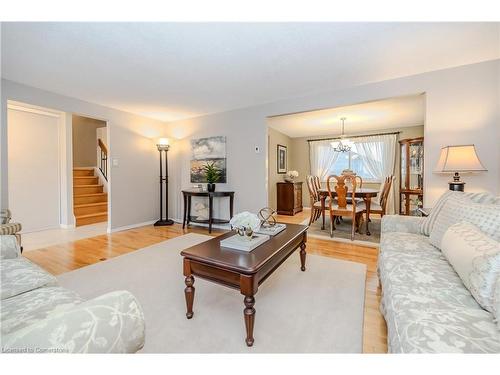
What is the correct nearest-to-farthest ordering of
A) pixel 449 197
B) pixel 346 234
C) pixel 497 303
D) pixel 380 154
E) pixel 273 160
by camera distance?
pixel 497 303, pixel 449 197, pixel 346 234, pixel 380 154, pixel 273 160

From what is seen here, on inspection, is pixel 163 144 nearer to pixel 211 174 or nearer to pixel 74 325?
pixel 211 174

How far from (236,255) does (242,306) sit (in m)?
0.50

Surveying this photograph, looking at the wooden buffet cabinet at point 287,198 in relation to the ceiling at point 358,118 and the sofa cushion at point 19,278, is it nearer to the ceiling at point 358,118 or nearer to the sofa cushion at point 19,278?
the ceiling at point 358,118

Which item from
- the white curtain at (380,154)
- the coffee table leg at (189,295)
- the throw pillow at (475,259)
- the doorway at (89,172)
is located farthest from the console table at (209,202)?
the white curtain at (380,154)

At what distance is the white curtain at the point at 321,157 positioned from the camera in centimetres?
620

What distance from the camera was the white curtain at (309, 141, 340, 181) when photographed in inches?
244

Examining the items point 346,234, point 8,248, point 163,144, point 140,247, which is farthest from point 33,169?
point 346,234

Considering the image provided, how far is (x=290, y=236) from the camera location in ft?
6.23

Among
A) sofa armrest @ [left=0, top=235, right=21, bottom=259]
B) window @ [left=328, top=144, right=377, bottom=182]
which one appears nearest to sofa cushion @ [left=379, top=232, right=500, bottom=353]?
sofa armrest @ [left=0, top=235, right=21, bottom=259]

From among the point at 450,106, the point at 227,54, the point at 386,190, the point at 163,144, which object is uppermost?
the point at 227,54

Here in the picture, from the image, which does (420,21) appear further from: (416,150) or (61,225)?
(61,225)

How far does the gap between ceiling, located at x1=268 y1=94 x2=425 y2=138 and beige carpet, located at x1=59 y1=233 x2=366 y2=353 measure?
2585 mm

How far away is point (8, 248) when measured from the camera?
4.62ft
